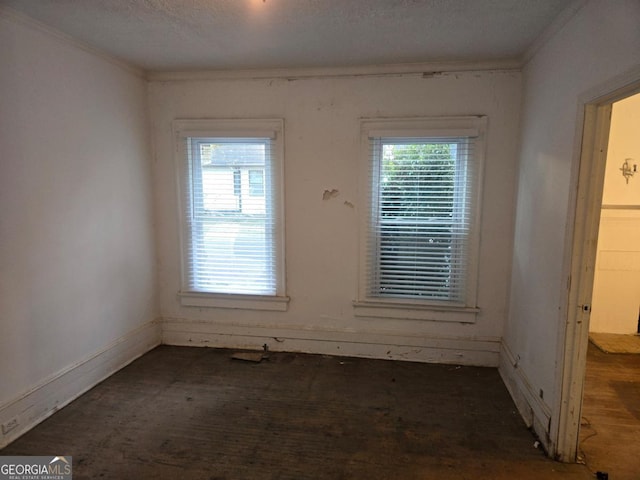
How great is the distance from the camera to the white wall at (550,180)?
5.65ft

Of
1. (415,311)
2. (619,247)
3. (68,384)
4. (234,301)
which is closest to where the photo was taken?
(68,384)

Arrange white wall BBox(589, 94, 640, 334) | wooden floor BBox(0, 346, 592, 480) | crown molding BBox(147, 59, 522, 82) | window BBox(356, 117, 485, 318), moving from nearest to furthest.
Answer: wooden floor BBox(0, 346, 592, 480)
crown molding BBox(147, 59, 522, 82)
window BBox(356, 117, 485, 318)
white wall BBox(589, 94, 640, 334)

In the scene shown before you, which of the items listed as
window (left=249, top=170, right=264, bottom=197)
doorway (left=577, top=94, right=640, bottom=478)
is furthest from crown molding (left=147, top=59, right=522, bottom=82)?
doorway (left=577, top=94, right=640, bottom=478)

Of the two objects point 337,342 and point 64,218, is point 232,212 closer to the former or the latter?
point 64,218

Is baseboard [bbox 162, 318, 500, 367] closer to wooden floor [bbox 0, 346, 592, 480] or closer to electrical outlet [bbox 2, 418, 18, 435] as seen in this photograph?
wooden floor [bbox 0, 346, 592, 480]

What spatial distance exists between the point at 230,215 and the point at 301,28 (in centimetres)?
173

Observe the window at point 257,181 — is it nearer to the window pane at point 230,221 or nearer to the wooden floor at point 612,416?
the window pane at point 230,221

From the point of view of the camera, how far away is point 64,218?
258 centimetres

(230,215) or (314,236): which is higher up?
(230,215)

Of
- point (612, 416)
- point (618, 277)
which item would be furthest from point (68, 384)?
point (618, 277)

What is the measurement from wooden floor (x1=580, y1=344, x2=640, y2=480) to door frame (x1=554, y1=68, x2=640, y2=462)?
0.67ft

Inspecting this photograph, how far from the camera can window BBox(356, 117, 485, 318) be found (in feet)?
10.2

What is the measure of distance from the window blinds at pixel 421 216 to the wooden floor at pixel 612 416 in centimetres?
118

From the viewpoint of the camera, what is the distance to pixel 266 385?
115 inches
